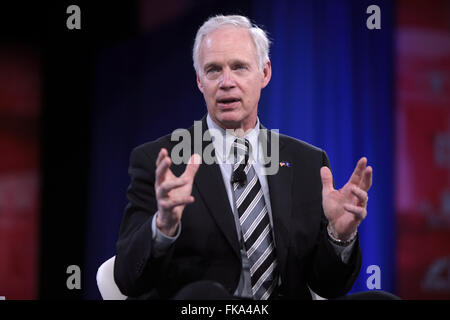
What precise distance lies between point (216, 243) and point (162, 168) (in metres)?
0.38

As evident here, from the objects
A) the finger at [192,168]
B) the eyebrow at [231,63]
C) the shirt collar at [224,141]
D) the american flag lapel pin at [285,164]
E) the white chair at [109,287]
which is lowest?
the white chair at [109,287]

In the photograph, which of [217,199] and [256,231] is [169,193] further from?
[256,231]

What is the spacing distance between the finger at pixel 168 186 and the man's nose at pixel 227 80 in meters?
0.51

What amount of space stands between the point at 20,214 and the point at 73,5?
1.49 meters

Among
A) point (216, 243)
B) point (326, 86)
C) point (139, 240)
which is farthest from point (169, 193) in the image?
point (326, 86)

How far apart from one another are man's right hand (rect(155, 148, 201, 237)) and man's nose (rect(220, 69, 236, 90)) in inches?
15.0

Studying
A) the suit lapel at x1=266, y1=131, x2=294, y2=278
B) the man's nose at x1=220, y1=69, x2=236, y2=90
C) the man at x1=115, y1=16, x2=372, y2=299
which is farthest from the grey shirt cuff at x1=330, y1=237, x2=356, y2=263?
the man's nose at x1=220, y1=69, x2=236, y2=90

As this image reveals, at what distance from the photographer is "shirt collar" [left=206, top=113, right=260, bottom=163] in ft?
6.04

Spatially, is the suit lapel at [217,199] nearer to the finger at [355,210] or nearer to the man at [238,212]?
the man at [238,212]

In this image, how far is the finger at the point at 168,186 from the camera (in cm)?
140

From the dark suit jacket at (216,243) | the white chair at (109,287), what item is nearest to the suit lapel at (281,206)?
the dark suit jacket at (216,243)

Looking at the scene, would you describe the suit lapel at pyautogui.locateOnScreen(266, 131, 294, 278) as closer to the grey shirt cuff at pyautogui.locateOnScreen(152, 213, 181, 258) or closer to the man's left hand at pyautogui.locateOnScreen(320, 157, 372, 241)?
the man's left hand at pyautogui.locateOnScreen(320, 157, 372, 241)

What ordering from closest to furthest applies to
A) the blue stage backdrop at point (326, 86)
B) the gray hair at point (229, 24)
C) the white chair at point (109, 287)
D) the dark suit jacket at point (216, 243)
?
the dark suit jacket at point (216, 243) → the white chair at point (109, 287) → the gray hair at point (229, 24) → the blue stage backdrop at point (326, 86)

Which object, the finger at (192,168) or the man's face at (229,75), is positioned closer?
the finger at (192,168)
